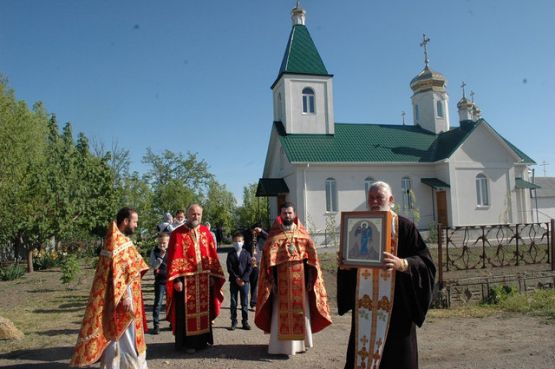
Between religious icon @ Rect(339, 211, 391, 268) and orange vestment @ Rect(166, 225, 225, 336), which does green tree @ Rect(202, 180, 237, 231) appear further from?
religious icon @ Rect(339, 211, 391, 268)

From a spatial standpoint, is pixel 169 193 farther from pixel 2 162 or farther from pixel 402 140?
pixel 402 140

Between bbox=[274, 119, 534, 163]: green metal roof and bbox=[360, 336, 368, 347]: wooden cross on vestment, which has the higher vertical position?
bbox=[274, 119, 534, 163]: green metal roof

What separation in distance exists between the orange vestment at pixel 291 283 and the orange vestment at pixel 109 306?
6.12ft

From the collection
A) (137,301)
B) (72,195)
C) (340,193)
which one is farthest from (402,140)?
(137,301)

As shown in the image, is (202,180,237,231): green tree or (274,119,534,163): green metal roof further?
(202,180,237,231): green tree

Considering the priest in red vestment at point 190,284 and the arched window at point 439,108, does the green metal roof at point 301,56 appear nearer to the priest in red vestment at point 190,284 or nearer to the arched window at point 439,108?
the arched window at point 439,108

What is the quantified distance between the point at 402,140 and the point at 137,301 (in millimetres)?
26483

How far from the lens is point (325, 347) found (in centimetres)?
699

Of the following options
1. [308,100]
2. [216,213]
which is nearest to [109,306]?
[308,100]

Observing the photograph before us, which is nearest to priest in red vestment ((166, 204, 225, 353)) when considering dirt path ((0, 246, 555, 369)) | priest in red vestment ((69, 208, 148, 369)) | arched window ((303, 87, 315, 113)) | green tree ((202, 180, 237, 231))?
dirt path ((0, 246, 555, 369))

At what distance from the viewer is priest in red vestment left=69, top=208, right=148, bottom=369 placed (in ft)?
17.4

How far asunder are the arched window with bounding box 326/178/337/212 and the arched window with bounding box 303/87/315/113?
15.4 ft

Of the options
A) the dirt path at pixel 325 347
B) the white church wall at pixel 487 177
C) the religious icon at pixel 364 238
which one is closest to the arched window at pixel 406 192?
the white church wall at pixel 487 177

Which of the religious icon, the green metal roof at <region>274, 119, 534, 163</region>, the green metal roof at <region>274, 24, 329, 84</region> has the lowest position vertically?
the religious icon
